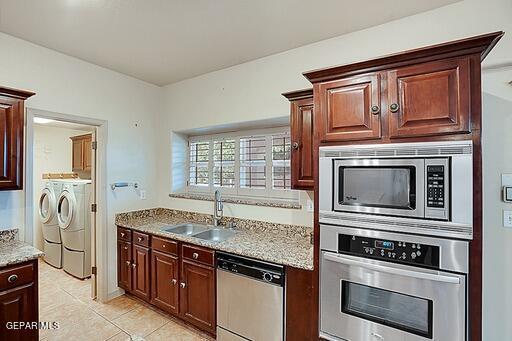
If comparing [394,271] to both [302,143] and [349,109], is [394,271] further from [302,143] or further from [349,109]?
[302,143]

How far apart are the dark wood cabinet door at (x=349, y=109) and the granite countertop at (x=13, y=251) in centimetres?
235

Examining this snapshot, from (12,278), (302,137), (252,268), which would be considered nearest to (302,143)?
(302,137)

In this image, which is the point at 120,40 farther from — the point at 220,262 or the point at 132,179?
Result: the point at 220,262

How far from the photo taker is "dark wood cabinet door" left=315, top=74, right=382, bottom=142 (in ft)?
5.21

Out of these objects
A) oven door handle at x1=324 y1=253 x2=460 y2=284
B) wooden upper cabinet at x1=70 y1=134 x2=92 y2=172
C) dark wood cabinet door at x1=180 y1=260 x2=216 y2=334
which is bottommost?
dark wood cabinet door at x1=180 y1=260 x2=216 y2=334

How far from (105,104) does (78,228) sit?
189cm

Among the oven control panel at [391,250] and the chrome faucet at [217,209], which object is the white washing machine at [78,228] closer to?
the chrome faucet at [217,209]

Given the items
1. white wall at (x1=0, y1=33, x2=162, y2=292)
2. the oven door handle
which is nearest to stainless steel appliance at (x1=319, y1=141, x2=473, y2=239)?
the oven door handle

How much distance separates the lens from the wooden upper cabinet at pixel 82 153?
414 centimetres

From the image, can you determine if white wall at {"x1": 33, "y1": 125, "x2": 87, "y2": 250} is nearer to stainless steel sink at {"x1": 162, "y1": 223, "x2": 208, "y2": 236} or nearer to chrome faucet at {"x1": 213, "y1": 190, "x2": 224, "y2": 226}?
→ stainless steel sink at {"x1": 162, "y1": 223, "x2": 208, "y2": 236}

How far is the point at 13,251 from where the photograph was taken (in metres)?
2.05

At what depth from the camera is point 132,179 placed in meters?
3.39

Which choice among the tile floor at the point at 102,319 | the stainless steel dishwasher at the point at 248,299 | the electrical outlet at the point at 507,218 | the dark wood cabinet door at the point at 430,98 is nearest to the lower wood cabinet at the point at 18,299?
the tile floor at the point at 102,319

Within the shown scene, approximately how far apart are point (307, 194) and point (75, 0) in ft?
7.89
